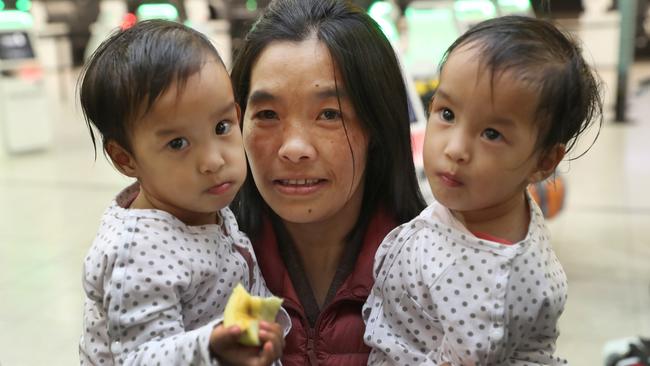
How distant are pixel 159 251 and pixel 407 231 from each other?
389 mm

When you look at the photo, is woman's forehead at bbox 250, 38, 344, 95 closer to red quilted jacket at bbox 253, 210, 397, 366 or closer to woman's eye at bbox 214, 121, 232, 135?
woman's eye at bbox 214, 121, 232, 135

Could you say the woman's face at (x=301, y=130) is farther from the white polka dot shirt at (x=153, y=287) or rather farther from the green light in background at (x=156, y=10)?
the green light in background at (x=156, y=10)

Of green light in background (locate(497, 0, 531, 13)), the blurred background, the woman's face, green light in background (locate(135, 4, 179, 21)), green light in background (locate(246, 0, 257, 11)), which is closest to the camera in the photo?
the woman's face

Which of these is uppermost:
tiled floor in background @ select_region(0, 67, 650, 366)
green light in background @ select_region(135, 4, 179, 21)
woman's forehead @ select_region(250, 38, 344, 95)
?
woman's forehead @ select_region(250, 38, 344, 95)

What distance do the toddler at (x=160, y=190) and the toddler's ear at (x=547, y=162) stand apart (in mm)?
438

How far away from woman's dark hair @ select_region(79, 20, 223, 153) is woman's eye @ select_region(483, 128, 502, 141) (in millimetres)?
387

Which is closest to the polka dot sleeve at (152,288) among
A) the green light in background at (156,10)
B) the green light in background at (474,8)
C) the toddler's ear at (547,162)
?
the toddler's ear at (547,162)

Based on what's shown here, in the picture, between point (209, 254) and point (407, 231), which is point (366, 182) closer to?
point (407, 231)

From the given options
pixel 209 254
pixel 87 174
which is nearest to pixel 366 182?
pixel 209 254

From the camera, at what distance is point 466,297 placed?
40.5 inches

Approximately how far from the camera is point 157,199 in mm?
1131

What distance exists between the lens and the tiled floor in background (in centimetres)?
302

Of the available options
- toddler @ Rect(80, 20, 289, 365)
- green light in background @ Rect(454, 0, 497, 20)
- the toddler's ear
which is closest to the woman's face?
toddler @ Rect(80, 20, 289, 365)

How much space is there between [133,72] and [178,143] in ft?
Result: 0.39
